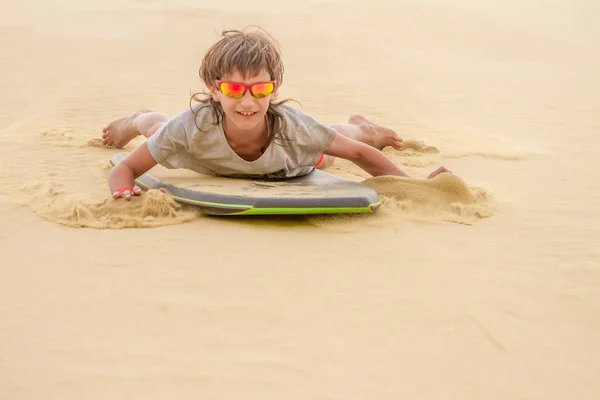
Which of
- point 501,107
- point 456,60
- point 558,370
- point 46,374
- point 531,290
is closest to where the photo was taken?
point 46,374

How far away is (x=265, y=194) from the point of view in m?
4.09

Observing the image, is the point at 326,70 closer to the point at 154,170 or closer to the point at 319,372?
the point at 154,170

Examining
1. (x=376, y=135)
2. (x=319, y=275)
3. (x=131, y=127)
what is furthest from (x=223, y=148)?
(x=376, y=135)

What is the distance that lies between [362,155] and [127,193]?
4.49 feet

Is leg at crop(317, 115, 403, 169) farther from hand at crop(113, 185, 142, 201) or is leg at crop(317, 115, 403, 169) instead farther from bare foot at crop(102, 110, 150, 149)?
hand at crop(113, 185, 142, 201)

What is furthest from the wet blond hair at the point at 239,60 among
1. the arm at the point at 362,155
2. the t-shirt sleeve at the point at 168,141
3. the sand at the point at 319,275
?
the sand at the point at 319,275

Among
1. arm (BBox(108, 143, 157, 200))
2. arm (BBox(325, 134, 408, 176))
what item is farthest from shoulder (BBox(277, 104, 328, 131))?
arm (BBox(108, 143, 157, 200))

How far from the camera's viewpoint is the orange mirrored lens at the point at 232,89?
4.11 meters

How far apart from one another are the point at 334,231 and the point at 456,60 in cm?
713

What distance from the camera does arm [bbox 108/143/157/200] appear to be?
427 cm

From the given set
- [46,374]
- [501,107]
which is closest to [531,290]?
[46,374]

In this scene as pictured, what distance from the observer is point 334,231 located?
13.1 feet

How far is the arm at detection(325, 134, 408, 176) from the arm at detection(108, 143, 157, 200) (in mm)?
1005

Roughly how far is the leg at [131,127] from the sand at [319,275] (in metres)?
0.17
